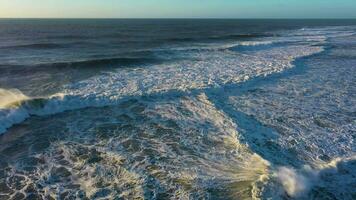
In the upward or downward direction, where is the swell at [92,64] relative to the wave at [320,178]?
upward

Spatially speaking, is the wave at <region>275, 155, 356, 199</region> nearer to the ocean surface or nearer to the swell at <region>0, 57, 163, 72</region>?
the ocean surface

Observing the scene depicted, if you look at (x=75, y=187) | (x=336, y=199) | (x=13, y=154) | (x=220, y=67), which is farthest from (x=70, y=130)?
(x=220, y=67)

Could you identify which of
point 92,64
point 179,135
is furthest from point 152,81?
point 92,64

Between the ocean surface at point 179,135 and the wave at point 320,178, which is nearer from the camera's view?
the wave at point 320,178

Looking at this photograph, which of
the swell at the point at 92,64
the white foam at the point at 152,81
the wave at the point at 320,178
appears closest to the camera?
the wave at the point at 320,178

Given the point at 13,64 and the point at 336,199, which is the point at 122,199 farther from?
the point at 13,64

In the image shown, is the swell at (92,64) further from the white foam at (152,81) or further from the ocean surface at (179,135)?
the ocean surface at (179,135)

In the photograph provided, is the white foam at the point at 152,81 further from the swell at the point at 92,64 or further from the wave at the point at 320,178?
the wave at the point at 320,178

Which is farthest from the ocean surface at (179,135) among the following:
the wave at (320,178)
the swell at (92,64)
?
the swell at (92,64)

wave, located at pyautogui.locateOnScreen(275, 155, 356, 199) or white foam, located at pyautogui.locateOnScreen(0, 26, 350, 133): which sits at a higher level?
white foam, located at pyautogui.locateOnScreen(0, 26, 350, 133)

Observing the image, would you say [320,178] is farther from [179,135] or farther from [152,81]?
[152,81]

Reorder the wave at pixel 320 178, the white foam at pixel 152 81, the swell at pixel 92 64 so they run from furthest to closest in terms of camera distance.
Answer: the swell at pixel 92 64 < the white foam at pixel 152 81 < the wave at pixel 320 178

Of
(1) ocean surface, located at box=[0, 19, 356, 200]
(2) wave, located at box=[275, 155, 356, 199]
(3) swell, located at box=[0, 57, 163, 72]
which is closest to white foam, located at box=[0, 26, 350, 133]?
(1) ocean surface, located at box=[0, 19, 356, 200]
